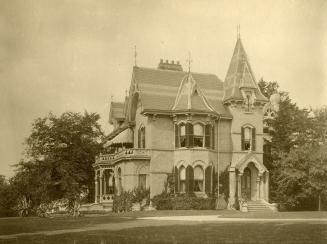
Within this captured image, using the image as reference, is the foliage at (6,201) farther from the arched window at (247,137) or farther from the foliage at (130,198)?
the arched window at (247,137)

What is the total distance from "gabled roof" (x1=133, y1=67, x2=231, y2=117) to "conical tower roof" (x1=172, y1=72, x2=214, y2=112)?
0.08 m

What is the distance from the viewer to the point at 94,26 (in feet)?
69.4

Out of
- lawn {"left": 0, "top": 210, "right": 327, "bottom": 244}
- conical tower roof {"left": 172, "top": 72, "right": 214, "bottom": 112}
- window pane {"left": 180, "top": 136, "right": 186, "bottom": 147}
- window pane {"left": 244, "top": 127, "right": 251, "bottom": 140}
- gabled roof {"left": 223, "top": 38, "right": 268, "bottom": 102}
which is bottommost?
lawn {"left": 0, "top": 210, "right": 327, "bottom": 244}

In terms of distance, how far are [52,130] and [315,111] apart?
59.4 feet

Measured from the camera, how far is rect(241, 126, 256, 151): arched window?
38013mm

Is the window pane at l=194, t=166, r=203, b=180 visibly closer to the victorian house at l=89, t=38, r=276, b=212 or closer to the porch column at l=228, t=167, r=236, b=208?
the victorian house at l=89, t=38, r=276, b=212

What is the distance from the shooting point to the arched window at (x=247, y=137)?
38.0 meters

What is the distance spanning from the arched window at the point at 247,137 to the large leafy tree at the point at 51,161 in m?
11.3

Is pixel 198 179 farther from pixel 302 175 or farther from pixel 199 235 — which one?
pixel 199 235

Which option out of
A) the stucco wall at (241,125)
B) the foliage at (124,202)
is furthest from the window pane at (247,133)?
the foliage at (124,202)

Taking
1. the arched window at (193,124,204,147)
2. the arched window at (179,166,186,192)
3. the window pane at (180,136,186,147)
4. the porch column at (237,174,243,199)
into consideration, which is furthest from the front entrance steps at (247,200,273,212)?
the window pane at (180,136,186,147)

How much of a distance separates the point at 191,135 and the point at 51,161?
31.2 ft

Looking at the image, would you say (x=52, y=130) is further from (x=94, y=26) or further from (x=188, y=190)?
(x=94, y=26)

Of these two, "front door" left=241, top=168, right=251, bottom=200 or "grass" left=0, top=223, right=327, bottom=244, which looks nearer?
"grass" left=0, top=223, right=327, bottom=244
